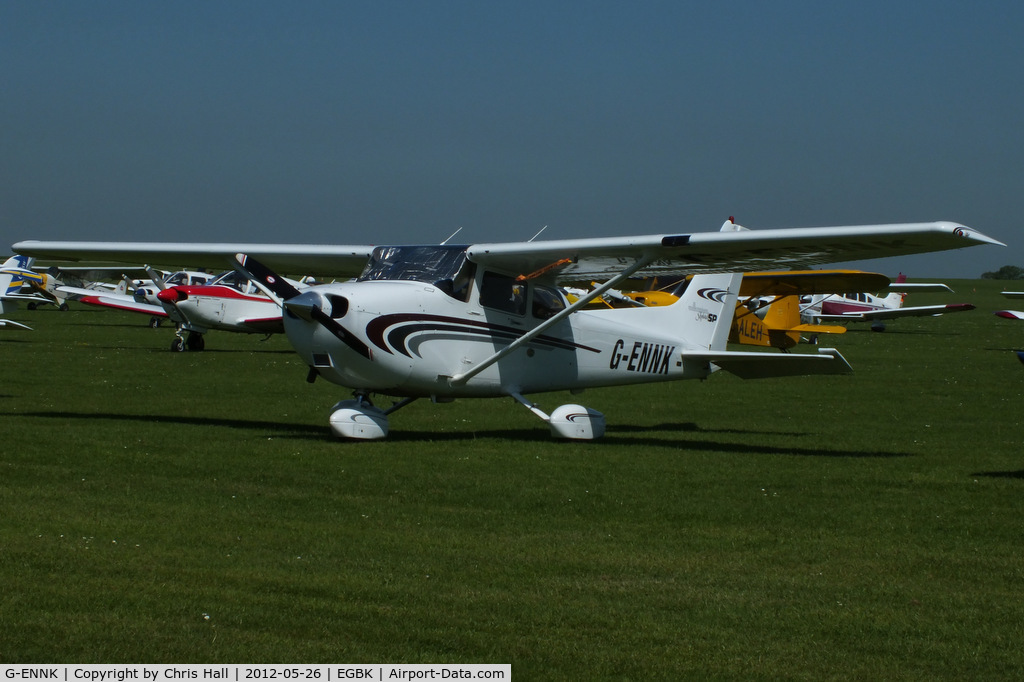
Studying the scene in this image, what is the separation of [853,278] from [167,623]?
53.5 ft

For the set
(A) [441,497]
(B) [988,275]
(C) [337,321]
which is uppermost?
(B) [988,275]

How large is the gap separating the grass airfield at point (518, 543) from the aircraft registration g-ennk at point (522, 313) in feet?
2.40

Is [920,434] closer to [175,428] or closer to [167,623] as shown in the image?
[175,428]

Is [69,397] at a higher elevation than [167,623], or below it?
higher

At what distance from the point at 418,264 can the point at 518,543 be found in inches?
225

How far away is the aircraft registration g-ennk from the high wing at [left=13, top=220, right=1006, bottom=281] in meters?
0.02

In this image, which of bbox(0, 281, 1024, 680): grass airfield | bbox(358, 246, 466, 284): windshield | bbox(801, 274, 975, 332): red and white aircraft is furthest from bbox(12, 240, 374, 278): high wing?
bbox(801, 274, 975, 332): red and white aircraft

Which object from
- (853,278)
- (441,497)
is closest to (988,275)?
(853,278)

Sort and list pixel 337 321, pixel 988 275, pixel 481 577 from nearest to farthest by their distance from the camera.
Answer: pixel 481 577 < pixel 337 321 < pixel 988 275

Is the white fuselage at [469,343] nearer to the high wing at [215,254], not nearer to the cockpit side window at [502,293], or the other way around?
the cockpit side window at [502,293]

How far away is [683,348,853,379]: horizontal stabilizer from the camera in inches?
490

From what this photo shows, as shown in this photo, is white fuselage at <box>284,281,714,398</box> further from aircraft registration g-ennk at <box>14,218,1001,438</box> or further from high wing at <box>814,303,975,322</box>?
high wing at <box>814,303,975,322</box>

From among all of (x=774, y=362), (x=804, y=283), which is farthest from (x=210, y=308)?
(x=774, y=362)

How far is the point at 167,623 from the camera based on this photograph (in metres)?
4.99
